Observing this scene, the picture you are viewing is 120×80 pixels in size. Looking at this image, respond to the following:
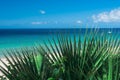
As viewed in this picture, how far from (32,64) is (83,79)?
0.39 m

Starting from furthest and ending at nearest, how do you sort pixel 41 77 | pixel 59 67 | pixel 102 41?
pixel 102 41 < pixel 59 67 < pixel 41 77

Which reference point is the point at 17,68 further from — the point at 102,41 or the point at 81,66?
the point at 102,41

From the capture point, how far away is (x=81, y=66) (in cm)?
263

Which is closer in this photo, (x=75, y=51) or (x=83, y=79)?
(x=83, y=79)

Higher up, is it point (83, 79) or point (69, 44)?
point (69, 44)

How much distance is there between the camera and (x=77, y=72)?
8.05 feet

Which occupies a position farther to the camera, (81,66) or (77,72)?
(81,66)

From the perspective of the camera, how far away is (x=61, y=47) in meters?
2.78

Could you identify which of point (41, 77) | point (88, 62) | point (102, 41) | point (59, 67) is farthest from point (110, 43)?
point (41, 77)

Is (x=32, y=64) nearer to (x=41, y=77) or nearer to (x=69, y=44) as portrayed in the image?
(x=41, y=77)

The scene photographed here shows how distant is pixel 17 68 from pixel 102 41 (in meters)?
0.80

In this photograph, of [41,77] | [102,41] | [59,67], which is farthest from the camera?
[102,41]

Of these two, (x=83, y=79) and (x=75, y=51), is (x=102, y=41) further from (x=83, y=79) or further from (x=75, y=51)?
(x=83, y=79)

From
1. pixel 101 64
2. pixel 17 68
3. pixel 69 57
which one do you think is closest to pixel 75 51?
pixel 69 57
